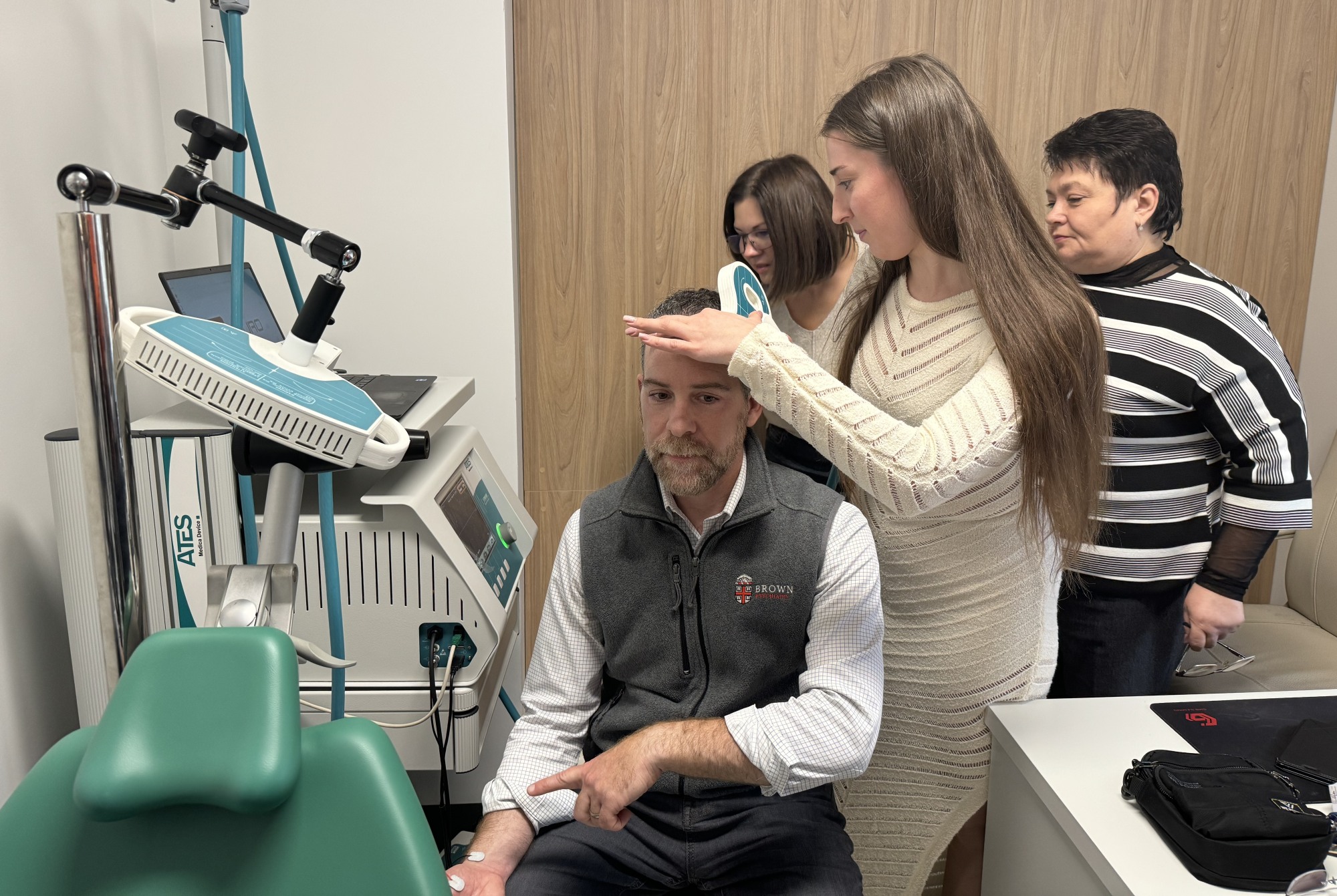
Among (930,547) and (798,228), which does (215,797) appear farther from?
(798,228)

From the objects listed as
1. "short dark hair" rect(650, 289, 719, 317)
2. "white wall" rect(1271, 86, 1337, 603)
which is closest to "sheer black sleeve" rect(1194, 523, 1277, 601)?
"short dark hair" rect(650, 289, 719, 317)

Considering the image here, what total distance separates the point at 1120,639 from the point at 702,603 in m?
0.76

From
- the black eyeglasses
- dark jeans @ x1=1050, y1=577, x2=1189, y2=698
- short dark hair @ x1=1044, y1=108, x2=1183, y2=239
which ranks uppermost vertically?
short dark hair @ x1=1044, y1=108, x2=1183, y2=239

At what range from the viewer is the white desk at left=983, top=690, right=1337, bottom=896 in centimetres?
101

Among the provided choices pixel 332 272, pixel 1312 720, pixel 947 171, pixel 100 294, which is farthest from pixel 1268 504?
pixel 100 294

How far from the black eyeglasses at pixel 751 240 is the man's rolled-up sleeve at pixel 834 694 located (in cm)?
79

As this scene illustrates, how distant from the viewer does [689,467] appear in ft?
4.32

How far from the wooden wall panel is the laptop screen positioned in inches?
26.9

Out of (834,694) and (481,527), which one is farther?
(481,527)

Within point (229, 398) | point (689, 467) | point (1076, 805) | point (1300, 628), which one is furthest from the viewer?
point (1300, 628)

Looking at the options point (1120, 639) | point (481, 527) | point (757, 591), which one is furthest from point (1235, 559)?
point (481, 527)

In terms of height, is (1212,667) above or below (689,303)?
below

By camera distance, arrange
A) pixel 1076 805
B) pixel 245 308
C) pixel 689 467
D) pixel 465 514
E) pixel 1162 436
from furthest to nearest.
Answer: pixel 245 308 < pixel 1162 436 < pixel 465 514 < pixel 689 467 < pixel 1076 805

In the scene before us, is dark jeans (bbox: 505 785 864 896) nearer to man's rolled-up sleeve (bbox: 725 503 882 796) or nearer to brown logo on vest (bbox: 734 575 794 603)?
man's rolled-up sleeve (bbox: 725 503 882 796)
